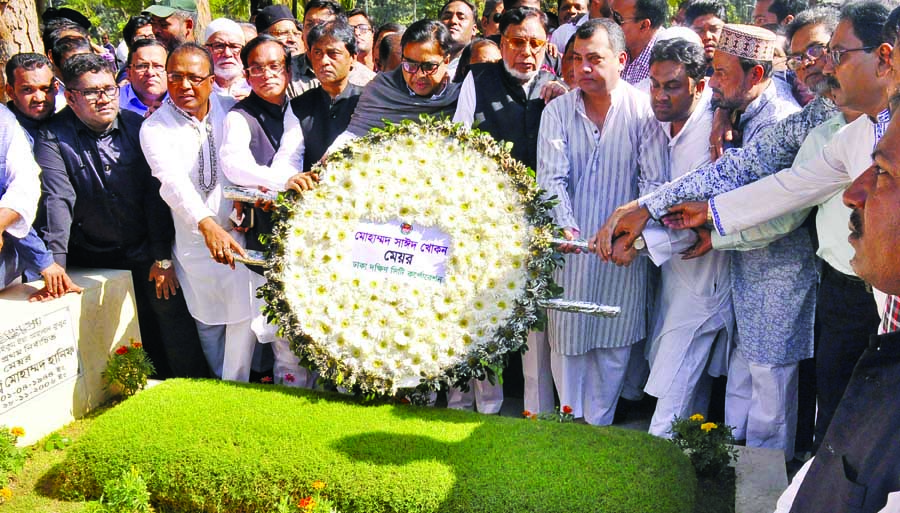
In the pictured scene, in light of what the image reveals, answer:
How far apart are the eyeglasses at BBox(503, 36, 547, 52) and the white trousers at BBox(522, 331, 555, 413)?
1631mm

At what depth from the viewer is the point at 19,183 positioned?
4.52m

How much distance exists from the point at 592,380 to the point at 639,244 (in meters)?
1.04

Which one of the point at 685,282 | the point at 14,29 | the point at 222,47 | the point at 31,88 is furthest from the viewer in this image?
the point at 14,29

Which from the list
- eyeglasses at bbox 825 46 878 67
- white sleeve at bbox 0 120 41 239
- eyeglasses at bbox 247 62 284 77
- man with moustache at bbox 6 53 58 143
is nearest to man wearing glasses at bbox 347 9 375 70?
eyeglasses at bbox 247 62 284 77

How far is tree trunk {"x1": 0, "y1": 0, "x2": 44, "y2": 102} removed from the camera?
247 inches

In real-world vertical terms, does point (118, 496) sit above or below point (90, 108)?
below

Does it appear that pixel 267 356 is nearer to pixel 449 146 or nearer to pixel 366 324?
pixel 366 324

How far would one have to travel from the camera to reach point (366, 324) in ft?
13.4

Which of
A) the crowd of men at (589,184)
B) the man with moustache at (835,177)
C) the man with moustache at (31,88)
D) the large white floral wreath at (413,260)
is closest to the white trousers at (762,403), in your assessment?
the crowd of men at (589,184)

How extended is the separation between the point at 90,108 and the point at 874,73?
412cm

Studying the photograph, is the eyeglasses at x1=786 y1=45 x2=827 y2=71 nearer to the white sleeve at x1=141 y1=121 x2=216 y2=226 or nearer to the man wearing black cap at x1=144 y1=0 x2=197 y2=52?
the white sleeve at x1=141 y1=121 x2=216 y2=226

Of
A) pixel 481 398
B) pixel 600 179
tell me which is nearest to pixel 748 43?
pixel 600 179

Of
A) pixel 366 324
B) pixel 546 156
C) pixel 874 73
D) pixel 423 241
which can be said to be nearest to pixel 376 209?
pixel 423 241

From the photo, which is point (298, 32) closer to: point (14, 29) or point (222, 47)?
point (222, 47)
